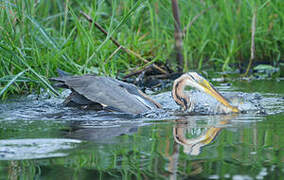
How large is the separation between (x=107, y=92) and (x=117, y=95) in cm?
11

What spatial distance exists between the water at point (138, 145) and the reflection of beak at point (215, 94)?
0.31 m

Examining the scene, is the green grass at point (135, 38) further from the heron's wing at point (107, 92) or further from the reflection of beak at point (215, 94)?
the reflection of beak at point (215, 94)

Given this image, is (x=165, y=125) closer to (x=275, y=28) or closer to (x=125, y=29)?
(x=125, y=29)

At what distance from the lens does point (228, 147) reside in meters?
3.21

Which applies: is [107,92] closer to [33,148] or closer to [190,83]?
[190,83]

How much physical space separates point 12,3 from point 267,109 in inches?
110

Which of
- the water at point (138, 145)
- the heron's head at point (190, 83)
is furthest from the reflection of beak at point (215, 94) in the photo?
the water at point (138, 145)

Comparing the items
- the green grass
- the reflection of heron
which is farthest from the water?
the green grass

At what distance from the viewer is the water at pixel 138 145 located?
2.68 m

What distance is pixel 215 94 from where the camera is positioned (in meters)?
5.27

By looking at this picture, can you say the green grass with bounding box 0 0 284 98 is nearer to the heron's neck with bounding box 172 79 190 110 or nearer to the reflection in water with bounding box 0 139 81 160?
the heron's neck with bounding box 172 79 190 110

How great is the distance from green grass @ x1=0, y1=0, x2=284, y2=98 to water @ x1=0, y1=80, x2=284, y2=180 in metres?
0.88

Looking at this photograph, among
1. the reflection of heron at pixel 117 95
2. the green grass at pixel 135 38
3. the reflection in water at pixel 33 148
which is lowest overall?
the reflection in water at pixel 33 148

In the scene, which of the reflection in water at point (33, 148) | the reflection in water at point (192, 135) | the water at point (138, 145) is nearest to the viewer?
the water at point (138, 145)
